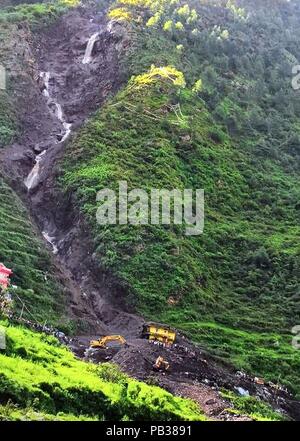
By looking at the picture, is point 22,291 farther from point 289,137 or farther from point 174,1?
point 174,1

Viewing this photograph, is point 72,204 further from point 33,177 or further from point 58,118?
point 58,118

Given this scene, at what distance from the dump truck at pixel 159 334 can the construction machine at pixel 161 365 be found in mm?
4213

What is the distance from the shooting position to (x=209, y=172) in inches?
2157

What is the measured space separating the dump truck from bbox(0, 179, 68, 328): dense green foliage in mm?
4372

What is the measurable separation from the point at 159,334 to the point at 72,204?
17748 mm

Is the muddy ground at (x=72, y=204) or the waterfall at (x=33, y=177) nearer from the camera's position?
the muddy ground at (x=72, y=204)

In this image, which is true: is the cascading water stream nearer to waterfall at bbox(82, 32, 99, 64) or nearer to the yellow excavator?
waterfall at bbox(82, 32, 99, 64)

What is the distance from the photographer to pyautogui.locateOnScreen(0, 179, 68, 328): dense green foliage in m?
32.6

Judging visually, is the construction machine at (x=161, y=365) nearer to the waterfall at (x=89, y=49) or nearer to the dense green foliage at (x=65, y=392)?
the dense green foliage at (x=65, y=392)

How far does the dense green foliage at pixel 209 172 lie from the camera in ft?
130

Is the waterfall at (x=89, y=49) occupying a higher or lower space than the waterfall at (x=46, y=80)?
higher

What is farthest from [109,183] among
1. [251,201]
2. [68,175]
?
[251,201]

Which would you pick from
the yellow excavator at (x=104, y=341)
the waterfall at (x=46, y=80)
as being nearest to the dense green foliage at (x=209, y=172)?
the yellow excavator at (x=104, y=341)

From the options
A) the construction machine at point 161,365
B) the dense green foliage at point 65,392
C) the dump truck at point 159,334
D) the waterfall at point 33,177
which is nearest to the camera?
the dense green foliage at point 65,392
